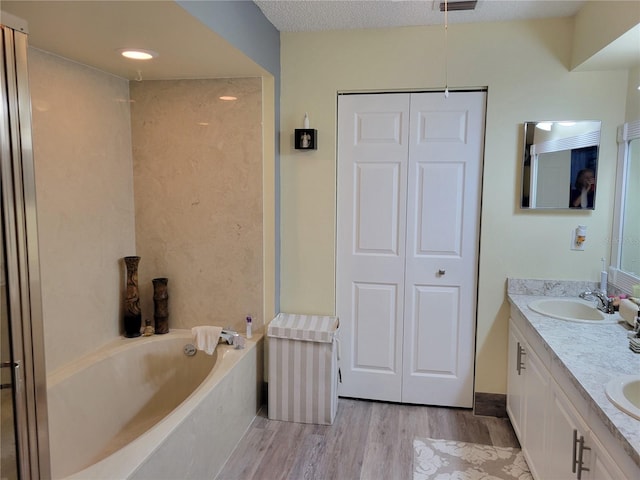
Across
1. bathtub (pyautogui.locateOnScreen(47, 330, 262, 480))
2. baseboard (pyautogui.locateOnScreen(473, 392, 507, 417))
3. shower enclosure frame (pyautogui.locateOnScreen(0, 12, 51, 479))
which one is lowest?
baseboard (pyautogui.locateOnScreen(473, 392, 507, 417))

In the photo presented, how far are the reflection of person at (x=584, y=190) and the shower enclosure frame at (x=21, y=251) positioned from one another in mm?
2723

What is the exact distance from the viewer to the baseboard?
9.75ft

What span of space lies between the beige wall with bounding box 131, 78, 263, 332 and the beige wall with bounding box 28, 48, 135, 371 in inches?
5.5

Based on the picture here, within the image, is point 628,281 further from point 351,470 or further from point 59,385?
point 59,385

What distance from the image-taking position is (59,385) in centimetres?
231

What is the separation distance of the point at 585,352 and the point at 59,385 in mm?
2450

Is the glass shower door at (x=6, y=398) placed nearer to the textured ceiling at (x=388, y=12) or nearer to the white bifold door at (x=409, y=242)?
the textured ceiling at (x=388, y=12)

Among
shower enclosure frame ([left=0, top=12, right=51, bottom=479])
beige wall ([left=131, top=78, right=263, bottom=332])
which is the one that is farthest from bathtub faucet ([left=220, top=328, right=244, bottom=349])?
shower enclosure frame ([left=0, top=12, right=51, bottom=479])

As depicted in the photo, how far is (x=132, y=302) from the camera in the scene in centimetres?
291

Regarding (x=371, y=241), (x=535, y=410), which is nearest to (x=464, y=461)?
(x=535, y=410)

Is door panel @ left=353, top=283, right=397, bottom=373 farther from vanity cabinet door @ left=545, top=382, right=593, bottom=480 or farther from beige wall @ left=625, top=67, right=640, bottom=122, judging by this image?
beige wall @ left=625, top=67, right=640, bottom=122

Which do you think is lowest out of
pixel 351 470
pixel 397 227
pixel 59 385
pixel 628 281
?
pixel 351 470

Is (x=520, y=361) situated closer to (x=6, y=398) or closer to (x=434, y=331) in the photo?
(x=434, y=331)

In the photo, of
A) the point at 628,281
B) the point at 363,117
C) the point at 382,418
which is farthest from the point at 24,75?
the point at 628,281
